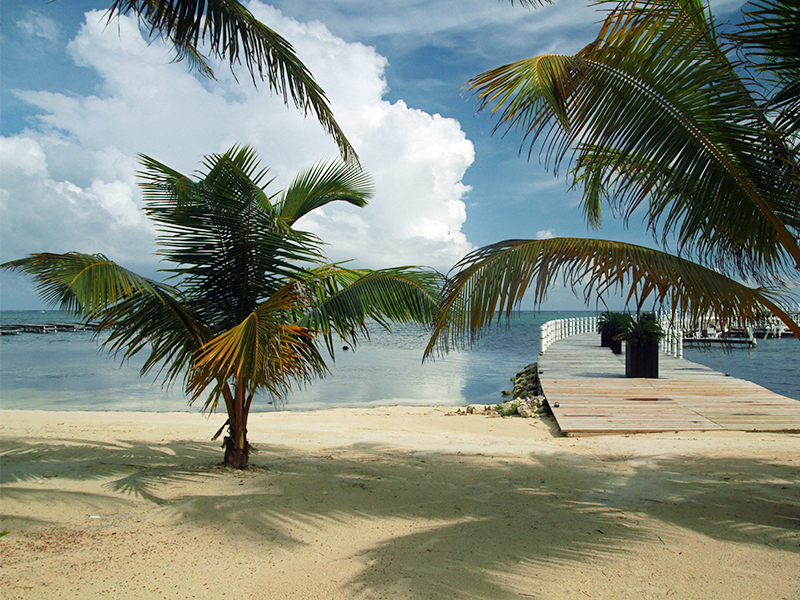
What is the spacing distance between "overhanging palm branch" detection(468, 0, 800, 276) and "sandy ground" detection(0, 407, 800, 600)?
6.72 ft

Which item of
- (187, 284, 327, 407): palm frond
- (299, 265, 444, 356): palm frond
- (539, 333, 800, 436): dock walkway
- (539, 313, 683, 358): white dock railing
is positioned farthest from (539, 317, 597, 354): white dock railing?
(187, 284, 327, 407): palm frond

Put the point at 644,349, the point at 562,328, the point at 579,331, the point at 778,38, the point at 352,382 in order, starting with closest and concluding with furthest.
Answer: the point at 778,38 < the point at 644,349 < the point at 352,382 < the point at 562,328 < the point at 579,331

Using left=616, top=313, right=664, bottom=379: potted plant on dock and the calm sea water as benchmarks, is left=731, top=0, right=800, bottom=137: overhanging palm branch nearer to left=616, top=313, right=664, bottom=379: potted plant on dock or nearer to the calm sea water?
the calm sea water

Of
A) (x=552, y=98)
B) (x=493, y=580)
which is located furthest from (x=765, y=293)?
(x=493, y=580)

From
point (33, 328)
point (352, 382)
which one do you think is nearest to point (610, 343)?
point (352, 382)

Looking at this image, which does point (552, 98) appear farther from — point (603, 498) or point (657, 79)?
point (603, 498)

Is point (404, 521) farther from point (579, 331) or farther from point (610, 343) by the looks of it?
point (579, 331)

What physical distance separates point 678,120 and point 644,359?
351 inches

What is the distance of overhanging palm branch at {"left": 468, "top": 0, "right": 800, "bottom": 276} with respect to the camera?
3.45 metres

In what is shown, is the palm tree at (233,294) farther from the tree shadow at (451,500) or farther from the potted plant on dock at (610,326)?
the potted plant on dock at (610,326)

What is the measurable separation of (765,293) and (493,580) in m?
3.22

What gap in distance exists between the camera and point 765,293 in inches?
160

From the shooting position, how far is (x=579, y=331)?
29.0 metres

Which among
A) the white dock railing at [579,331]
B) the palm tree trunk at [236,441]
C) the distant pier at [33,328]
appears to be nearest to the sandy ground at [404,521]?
the palm tree trunk at [236,441]
